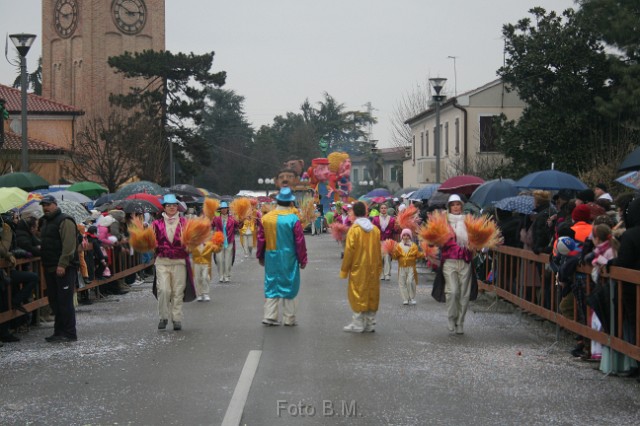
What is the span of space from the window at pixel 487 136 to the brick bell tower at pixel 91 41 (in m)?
37.1

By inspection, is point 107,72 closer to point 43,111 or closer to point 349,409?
point 43,111

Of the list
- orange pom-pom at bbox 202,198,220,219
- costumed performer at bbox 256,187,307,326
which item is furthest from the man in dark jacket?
orange pom-pom at bbox 202,198,220,219

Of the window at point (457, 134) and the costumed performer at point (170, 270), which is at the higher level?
the window at point (457, 134)

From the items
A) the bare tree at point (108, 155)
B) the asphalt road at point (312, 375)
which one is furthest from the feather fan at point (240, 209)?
the bare tree at point (108, 155)

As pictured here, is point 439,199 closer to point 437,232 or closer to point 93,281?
point 93,281

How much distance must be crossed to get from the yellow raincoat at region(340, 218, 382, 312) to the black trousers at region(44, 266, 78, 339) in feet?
12.5

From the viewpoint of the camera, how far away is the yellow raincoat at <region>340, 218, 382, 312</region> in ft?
42.4

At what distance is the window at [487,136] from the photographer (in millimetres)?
47438

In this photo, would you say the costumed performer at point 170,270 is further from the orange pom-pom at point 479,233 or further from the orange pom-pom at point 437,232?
the orange pom-pom at point 479,233

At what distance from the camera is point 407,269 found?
17.0m

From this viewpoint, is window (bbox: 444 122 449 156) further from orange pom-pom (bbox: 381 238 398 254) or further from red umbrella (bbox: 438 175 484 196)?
orange pom-pom (bbox: 381 238 398 254)

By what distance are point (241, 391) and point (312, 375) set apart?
1.13 meters

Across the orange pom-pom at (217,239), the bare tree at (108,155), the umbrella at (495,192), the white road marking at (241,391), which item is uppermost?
the bare tree at (108,155)

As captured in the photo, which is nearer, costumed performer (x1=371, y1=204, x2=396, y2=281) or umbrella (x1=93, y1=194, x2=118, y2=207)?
costumed performer (x1=371, y1=204, x2=396, y2=281)
